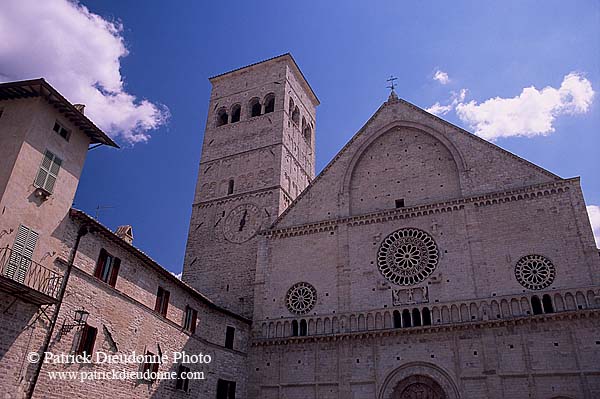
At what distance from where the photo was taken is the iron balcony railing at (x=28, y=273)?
13.2 metres

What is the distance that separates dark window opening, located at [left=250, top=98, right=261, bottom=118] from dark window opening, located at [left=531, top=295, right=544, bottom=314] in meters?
21.3

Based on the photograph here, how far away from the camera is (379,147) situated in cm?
2670

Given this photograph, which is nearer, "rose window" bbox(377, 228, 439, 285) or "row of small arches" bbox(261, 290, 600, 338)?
"row of small arches" bbox(261, 290, 600, 338)

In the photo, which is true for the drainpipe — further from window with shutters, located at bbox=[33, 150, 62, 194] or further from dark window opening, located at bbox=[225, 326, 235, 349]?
dark window opening, located at bbox=[225, 326, 235, 349]

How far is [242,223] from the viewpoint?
95.4 ft

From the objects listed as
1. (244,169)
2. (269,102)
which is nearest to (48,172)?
(244,169)

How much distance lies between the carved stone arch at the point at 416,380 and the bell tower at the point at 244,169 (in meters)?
8.53

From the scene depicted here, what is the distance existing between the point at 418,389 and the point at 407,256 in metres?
5.71

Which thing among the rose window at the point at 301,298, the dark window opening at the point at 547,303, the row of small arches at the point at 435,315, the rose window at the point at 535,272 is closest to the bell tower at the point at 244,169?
the rose window at the point at 301,298

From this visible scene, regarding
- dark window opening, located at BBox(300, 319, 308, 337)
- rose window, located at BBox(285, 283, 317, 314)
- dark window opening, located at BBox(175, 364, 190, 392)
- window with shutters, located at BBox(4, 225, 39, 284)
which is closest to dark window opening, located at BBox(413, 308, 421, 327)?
rose window, located at BBox(285, 283, 317, 314)

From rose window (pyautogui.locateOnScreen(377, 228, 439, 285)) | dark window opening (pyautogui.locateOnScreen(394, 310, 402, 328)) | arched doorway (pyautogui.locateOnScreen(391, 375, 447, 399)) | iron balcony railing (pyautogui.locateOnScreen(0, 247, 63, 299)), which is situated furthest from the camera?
rose window (pyautogui.locateOnScreen(377, 228, 439, 285))

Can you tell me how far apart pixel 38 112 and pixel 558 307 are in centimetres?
1959

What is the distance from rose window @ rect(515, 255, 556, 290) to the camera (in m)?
20.0

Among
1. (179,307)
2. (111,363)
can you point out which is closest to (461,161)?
(179,307)
